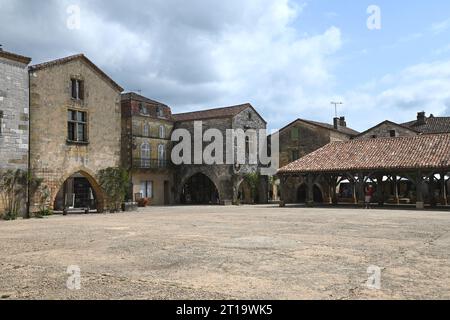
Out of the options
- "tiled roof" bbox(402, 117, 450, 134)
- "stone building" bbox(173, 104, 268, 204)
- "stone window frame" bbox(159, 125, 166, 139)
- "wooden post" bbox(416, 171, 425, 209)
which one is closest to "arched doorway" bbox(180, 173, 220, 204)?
"stone building" bbox(173, 104, 268, 204)

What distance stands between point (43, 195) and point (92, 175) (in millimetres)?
3203

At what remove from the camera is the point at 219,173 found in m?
33.8

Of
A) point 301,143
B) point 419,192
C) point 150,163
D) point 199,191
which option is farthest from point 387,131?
point 150,163

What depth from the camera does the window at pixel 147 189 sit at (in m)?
33.0

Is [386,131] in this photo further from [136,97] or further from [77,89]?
[77,89]

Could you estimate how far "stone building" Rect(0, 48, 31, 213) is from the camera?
17.8 m

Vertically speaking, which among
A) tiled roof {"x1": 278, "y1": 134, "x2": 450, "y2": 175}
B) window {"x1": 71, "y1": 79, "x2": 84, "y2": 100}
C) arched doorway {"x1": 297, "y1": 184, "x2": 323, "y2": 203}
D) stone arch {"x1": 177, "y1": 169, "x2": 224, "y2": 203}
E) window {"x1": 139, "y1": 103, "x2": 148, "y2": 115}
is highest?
window {"x1": 139, "y1": 103, "x2": 148, "y2": 115}

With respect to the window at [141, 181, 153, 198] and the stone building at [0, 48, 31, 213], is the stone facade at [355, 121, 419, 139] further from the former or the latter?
the stone building at [0, 48, 31, 213]

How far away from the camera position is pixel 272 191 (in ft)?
129

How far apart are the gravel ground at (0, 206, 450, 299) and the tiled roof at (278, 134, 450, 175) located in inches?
520

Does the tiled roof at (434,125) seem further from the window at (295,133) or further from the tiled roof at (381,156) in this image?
the tiled roof at (381,156)

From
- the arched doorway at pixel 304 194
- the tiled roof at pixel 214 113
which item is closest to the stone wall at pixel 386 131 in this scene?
the arched doorway at pixel 304 194

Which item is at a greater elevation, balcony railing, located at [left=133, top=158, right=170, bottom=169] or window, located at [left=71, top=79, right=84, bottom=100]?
window, located at [left=71, top=79, right=84, bottom=100]

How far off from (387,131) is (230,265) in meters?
33.4
